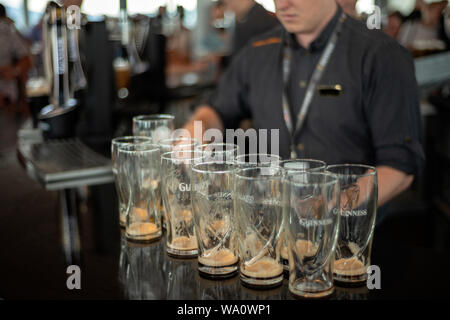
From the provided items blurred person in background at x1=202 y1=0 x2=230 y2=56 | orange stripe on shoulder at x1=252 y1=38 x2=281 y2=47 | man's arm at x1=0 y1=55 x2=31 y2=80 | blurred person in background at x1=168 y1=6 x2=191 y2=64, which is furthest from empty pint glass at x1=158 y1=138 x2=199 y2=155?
blurred person in background at x1=168 y1=6 x2=191 y2=64

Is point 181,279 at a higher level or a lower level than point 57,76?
lower

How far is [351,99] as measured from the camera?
5.74 ft

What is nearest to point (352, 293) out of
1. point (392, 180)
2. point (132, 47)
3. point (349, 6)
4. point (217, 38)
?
point (392, 180)

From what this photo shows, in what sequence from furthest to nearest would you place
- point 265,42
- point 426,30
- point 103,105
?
point 426,30 < point 103,105 < point 265,42

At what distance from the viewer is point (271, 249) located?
3.01ft

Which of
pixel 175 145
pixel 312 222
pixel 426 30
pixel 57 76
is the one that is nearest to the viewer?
pixel 312 222

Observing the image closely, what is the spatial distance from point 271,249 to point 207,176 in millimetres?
153

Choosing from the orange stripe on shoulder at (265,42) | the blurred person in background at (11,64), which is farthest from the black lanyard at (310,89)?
the blurred person in background at (11,64)

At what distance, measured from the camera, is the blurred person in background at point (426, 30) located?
16.1ft

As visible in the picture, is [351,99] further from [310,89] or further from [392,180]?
[392,180]

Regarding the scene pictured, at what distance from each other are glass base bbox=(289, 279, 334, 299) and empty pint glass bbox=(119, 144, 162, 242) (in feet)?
1.19

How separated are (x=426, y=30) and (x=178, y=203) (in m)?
5.03
